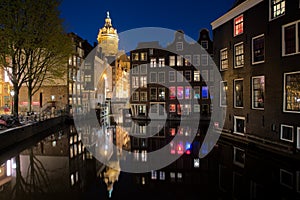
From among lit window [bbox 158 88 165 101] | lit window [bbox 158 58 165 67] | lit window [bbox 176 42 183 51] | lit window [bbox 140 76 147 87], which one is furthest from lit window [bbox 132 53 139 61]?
lit window [bbox 176 42 183 51]

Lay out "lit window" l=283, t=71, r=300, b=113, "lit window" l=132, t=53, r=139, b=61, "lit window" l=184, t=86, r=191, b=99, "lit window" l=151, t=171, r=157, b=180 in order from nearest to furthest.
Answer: "lit window" l=151, t=171, r=157, b=180
"lit window" l=283, t=71, r=300, b=113
"lit window" l=184, t=86, r=191, b=99
"lit window" l=132, t=53, r=139, b=61

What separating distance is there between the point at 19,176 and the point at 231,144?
15097mm

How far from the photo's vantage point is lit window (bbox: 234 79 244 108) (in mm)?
20500

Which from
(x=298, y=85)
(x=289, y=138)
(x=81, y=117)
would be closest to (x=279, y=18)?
(x=298, y=85)

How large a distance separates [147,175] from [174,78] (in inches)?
1187

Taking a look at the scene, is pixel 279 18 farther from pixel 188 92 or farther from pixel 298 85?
pixel 188 92

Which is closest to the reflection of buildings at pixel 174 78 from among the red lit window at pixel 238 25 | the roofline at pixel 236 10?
the roofline at pixel 236 10

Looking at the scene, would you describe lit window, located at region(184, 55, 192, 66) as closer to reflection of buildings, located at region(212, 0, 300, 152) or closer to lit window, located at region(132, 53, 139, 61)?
lit window, located at region(132, 53, 139, 61)

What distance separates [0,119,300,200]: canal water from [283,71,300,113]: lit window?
3.17 meters

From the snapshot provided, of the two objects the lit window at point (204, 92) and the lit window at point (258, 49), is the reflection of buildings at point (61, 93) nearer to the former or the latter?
the lit window at point (204, 92)

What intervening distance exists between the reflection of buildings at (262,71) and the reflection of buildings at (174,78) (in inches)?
626

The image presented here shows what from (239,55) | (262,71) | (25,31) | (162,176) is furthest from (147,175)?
(25,31)

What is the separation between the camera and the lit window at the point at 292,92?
48.6 feet

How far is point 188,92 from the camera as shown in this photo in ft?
133
